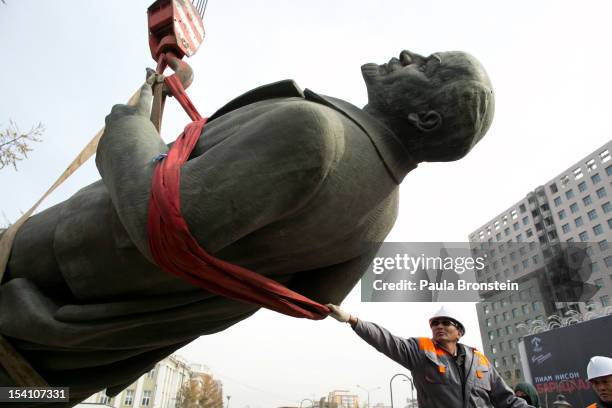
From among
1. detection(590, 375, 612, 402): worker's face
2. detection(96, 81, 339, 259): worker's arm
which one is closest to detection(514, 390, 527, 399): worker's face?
detection(590, 375, 612, 402): worker's face

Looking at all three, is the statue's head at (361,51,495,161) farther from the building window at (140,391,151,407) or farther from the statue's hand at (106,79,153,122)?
the building window at (140,391,151,407)

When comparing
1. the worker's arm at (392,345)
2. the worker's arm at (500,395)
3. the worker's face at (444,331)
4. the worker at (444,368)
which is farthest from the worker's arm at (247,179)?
the worker's arm at (500,395)

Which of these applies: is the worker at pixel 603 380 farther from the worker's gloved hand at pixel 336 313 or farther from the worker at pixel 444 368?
the worker's gloved hand at pixel 336 313

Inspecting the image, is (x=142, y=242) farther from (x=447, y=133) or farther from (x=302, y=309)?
(x=447, y=133)

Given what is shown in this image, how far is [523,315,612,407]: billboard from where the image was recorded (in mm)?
10117

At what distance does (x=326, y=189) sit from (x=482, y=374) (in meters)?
2.48

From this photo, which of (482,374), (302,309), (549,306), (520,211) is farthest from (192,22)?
(520,211)

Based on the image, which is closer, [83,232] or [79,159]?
[83,232]

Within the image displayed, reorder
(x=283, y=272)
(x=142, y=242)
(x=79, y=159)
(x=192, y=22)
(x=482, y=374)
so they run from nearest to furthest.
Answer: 1. (x=142, y=242)
2. (x=283, y=272)
3. (x=79, y=159)
4. (x=192, y=22)
5. (x=482, y=374)

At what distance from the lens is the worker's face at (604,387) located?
3.46m

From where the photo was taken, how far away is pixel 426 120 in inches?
51.6

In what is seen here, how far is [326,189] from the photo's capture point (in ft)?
3.84

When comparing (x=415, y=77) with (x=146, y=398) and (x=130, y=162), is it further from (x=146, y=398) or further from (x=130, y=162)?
(x=146, y=398)

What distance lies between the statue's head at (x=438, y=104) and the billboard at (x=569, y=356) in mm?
11213
